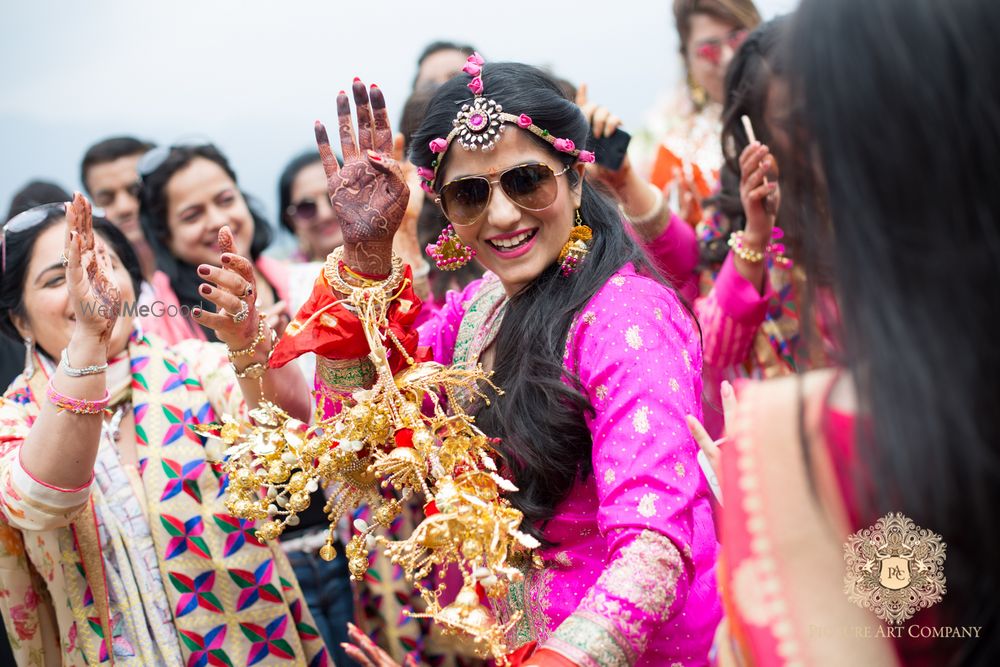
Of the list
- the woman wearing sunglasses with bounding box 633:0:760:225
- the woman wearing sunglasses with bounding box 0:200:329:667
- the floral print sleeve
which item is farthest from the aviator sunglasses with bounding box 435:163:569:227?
the woman wearing sunglasses with bounding box 633:0:760:225

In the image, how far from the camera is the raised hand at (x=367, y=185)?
2.11m

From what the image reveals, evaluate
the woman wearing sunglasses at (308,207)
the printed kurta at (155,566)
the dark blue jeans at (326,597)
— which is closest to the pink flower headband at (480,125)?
the printed kurta at (155,566)

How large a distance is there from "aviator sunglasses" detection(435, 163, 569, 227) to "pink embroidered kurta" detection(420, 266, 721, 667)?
26 centimetres

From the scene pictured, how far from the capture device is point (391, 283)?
2.17 metres

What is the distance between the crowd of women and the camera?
1000 millimetres

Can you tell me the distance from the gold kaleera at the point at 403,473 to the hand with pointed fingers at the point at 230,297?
229 millimetres

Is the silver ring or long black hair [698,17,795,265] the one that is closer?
the silver ring

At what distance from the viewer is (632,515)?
163cm

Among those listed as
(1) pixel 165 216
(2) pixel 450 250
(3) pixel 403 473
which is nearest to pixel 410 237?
(1) pixel 165 216

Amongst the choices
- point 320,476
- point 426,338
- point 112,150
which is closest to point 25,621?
point 320,476

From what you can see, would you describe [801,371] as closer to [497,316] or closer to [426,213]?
[497,316]

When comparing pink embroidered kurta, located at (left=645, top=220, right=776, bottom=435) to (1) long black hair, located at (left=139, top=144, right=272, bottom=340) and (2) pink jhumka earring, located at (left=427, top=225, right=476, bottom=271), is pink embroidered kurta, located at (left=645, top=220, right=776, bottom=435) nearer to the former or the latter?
(2) pink jhumka earring, located at (left=427, top=225, right=476, bottom=271)

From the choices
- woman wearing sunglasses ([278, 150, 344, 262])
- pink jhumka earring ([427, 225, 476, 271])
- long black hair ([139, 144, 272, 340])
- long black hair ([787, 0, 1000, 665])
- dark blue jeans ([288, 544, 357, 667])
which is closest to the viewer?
long black hair ([787, 0, 1000, 665])

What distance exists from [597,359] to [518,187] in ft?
1.53
